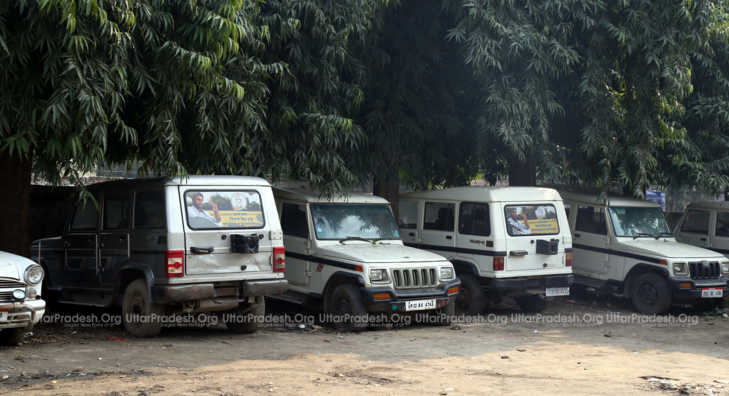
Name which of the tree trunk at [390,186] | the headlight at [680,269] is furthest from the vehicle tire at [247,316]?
the headlight at [680,269]

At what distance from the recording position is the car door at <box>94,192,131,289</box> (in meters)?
10.4

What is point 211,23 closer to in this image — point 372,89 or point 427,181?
point 372,89

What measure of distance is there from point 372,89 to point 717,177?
22.7 ft

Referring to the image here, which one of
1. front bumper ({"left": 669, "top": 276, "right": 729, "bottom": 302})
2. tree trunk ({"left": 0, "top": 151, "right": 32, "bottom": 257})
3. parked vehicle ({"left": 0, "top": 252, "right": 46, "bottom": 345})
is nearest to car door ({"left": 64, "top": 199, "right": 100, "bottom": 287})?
tree trunk ({"left": 0, "top": 151, "right": 32, "bottom": 257})

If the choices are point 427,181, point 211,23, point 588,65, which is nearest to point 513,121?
point 588,65

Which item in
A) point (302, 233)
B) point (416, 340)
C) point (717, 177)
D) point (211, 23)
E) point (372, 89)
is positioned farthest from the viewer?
point (717, 177)

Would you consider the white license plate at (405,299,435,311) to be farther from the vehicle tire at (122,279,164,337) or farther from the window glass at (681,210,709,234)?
the window glass at (681,210,709,234)

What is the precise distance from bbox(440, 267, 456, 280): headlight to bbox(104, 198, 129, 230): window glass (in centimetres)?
433

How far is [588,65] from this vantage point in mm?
14172

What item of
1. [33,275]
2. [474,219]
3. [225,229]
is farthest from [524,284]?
[33,275]

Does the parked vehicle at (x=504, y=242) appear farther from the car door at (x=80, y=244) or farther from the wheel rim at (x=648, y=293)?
the car door at (x=80, y=244)

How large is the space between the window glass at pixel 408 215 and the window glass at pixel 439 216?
228 millimetres

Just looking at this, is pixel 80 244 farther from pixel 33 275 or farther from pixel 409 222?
pixel 409 222

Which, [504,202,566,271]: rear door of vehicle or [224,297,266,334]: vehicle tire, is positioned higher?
[504,202,566,271]: rear door of vehicle
